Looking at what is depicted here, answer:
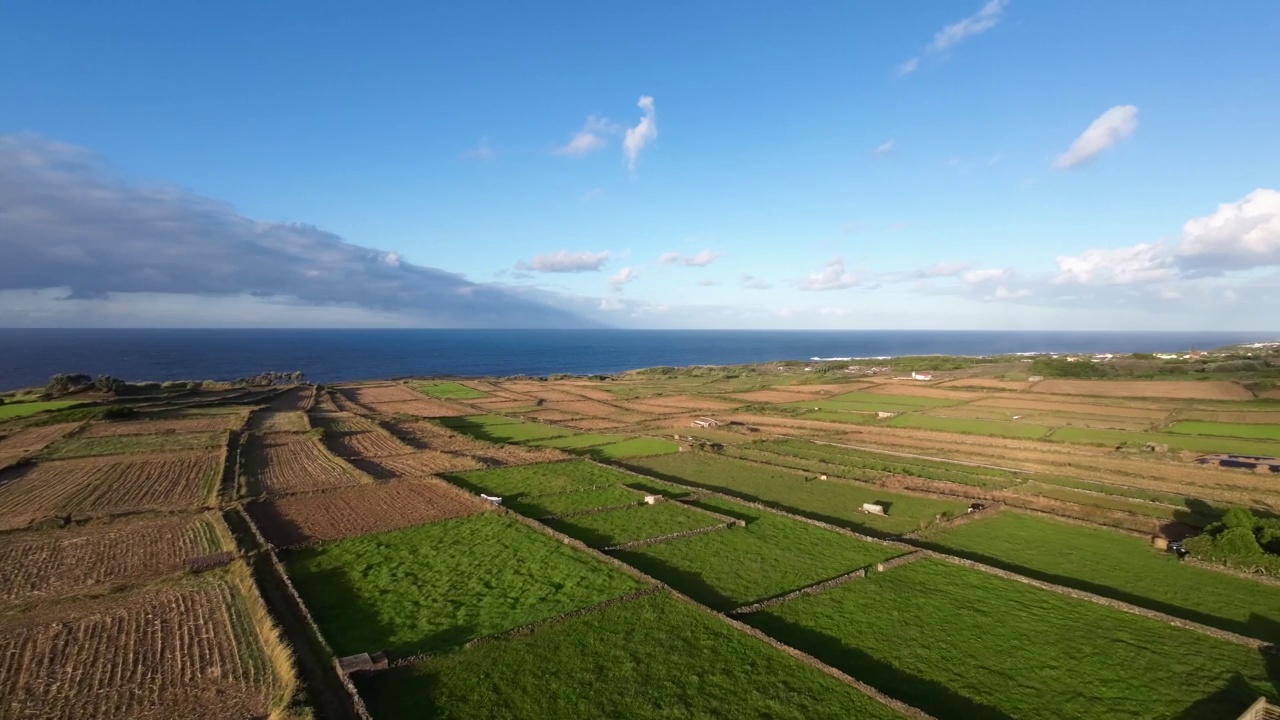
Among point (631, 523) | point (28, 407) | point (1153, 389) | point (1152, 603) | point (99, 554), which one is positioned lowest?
point (1152, 603)

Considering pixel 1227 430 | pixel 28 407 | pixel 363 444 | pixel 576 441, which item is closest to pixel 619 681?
pixel 576 441

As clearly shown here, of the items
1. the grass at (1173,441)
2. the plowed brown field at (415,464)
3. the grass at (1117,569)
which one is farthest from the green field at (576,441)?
the grass at (1173,441)

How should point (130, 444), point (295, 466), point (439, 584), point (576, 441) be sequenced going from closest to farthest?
Answer: point (439, 584) → point (295, 466) → point (130, 444) → point (576, 441)

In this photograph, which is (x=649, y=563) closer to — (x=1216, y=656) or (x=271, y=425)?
(x=1216, y=656)

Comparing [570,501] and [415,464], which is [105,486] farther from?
[570,501]

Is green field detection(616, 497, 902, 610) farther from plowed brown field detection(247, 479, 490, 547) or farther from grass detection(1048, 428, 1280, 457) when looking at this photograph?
grass detection(1048, 428, 1280, 457)

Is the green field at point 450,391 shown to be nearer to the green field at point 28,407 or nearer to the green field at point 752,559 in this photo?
the green field at point 28,407

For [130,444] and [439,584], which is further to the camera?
[130,444]
